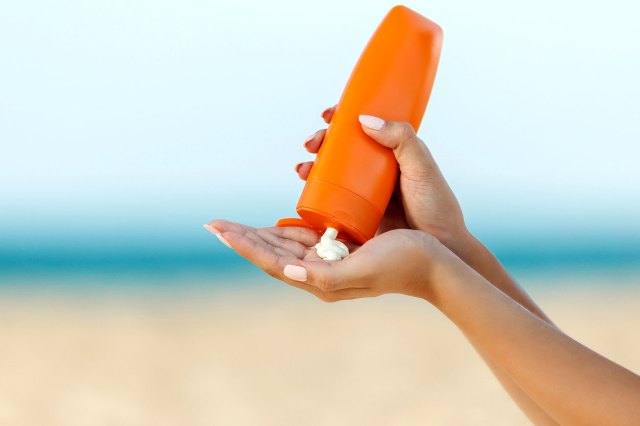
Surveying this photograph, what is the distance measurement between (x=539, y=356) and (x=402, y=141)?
35cm

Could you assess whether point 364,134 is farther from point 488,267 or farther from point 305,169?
point 488,267

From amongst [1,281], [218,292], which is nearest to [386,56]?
[218,292]

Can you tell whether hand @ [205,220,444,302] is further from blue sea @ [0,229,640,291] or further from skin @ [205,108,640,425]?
blue sea @ [0,229,640,291]

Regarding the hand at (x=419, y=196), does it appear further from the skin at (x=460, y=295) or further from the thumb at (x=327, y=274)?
the thumb at (x=327, y=274)

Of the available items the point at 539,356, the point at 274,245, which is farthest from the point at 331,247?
the point at 539,356

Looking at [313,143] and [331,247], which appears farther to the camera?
[313,143]

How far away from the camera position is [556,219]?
11.4 ft

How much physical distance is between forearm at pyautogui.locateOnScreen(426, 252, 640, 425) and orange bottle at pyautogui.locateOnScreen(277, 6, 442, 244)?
0.16 m

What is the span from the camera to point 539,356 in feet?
3.03

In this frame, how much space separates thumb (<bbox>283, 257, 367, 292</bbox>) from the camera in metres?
0.95

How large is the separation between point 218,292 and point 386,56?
202 cm

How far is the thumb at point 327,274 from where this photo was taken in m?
0.95

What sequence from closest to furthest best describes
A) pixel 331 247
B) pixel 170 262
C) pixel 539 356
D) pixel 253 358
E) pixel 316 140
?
pixel 539 356 < pixel 331 247 < pixel 316 140 < pixel 253 358 < pixel 170 262

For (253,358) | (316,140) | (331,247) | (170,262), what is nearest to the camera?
(331,247)
